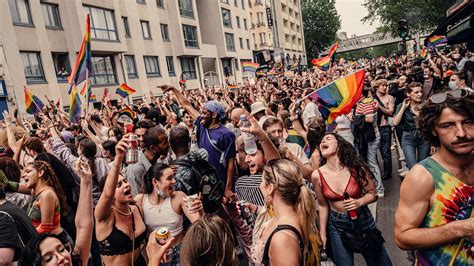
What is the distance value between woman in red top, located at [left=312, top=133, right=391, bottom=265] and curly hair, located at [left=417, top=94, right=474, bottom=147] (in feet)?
3.57

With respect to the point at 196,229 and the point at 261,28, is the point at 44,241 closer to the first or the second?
the point at 196,229

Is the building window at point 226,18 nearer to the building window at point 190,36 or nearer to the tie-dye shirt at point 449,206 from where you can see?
the building window at point 190,36

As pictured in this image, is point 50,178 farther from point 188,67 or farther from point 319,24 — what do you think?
point 319,24

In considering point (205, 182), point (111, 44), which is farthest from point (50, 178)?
point (111, 44)

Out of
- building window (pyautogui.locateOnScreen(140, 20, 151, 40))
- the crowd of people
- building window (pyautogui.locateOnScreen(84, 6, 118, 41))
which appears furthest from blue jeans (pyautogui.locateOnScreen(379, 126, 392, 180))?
building window (pyautogui.locateOnScreen(140, 20, 151, 40))

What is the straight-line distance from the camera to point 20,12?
1773cm

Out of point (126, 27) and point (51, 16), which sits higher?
point (126, 27)

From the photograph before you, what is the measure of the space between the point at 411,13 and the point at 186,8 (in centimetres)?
2029

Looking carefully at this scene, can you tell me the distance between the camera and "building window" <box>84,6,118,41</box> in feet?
72.0

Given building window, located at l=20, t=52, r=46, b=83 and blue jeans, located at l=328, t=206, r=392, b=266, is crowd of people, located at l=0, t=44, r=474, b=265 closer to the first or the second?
blue jeans, located at l=328, t=206, r=392, b=266

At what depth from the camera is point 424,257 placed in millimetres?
2062

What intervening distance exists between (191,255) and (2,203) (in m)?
2.08

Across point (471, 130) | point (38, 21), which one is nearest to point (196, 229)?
point (471, 130)

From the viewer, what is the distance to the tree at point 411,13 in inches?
1105
